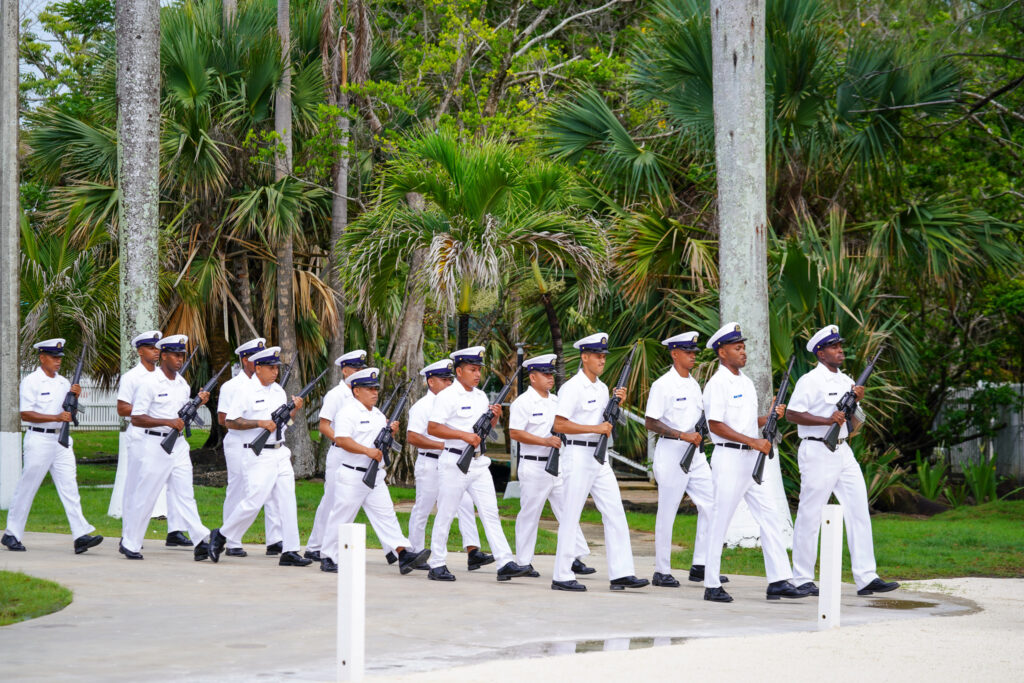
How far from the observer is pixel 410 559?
11.2 metres

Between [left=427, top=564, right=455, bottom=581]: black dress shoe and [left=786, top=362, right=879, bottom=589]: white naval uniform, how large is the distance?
2861 mm

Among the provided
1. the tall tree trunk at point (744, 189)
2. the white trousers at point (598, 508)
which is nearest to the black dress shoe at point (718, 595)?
the white trousers at point (598, 508)

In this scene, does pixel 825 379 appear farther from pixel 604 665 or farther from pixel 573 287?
pixel 573 287

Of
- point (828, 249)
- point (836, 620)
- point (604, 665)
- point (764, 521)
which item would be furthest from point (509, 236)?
point (604, 665)

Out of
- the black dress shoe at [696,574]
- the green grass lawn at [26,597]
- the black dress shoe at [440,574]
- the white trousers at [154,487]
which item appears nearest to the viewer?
the green grass lawn at [26,597]

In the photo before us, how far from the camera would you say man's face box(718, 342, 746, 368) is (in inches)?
408

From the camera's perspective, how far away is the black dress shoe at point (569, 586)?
10.3 m

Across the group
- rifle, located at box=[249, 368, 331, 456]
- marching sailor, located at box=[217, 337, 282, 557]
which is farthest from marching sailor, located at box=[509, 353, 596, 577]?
marching sailor, located at box=[217, 337, 282, 557]

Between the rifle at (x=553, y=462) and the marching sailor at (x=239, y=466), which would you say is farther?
the marching sailor at (x=239, y=466)

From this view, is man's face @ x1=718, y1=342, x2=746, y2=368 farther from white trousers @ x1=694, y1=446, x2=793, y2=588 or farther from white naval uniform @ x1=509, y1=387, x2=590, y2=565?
white naval uniform @ x1=509, y1=387, x2=590, y2=565

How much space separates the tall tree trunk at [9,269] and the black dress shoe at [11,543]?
4.64 m

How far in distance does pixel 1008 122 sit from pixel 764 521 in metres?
12.7

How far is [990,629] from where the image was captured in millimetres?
8406

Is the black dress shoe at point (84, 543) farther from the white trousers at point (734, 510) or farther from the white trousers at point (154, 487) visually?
the white trousers at point (734, 510)
